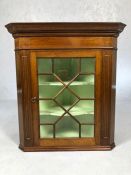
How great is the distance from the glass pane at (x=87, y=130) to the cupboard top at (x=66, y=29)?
3.07ft

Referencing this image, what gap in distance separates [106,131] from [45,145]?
64 cm

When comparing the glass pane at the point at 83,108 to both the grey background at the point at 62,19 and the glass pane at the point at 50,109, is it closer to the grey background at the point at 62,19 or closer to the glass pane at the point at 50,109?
the glass pane at the point at 50,109

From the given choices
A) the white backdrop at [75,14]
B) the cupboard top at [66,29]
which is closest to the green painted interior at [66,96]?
the cupboard top at [66,29]

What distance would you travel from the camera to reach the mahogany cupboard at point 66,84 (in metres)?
2.23

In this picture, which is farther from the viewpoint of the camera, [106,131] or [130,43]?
[130,43]

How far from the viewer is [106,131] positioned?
7.93 feet

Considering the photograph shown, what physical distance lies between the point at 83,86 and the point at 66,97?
21 centimetres

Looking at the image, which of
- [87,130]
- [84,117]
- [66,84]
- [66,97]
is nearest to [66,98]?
[66,97]

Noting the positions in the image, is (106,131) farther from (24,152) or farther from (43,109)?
(24,152)

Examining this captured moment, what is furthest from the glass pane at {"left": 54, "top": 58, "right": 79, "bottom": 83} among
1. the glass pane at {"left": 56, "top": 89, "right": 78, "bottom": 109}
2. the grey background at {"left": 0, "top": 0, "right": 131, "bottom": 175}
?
the grey background at {"left": 0, "top": 0, "right": 131, "bottom": 175}

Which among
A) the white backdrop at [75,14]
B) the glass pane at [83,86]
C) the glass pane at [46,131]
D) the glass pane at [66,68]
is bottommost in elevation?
the glass pane at [46,131]

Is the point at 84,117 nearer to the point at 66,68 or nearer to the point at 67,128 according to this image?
the point at 67,128

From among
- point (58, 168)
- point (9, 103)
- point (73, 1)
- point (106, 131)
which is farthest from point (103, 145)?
point (73, 1)

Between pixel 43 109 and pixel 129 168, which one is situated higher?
pixel 43 109
